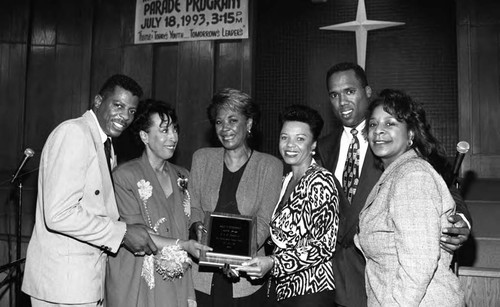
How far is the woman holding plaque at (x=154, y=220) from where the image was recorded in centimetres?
247

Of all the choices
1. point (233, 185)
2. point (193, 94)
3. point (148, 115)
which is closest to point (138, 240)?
point (233, 185)

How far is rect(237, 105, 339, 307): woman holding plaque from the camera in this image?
2311mm

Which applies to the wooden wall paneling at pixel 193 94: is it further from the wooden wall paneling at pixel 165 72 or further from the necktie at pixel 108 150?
the necktie at pixel 108 150

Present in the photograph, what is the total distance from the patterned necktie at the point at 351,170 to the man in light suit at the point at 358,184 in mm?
30

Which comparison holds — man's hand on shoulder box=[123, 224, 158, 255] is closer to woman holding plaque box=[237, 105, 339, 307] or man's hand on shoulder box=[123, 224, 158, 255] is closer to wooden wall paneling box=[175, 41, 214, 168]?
woman holding plaque box=[237, 105, 339, 307]

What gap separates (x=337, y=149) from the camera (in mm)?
2799

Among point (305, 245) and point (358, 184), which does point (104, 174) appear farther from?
point (358, 184)

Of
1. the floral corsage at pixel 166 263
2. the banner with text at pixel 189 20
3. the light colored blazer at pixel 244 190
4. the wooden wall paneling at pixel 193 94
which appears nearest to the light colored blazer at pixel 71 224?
the floral corsage at pixel 166 263

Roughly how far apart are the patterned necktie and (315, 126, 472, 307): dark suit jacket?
0.26 ft

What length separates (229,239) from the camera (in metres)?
2.45

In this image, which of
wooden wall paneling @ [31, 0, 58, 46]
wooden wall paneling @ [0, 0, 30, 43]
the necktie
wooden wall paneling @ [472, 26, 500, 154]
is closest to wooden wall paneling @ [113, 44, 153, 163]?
wooden wall paneling @ [31, 0, 58, 46]

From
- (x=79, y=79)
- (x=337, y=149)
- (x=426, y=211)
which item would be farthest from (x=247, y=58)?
(x=426, y=211)

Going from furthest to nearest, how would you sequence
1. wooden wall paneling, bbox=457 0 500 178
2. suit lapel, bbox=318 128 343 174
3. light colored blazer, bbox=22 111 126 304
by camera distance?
wooden wall paneling, bbox=457 0 500 178
suit lapel, bbox=318 128 343 174
light colored blazer, bbox=22 111 126 304

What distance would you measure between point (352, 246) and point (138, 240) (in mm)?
1117
